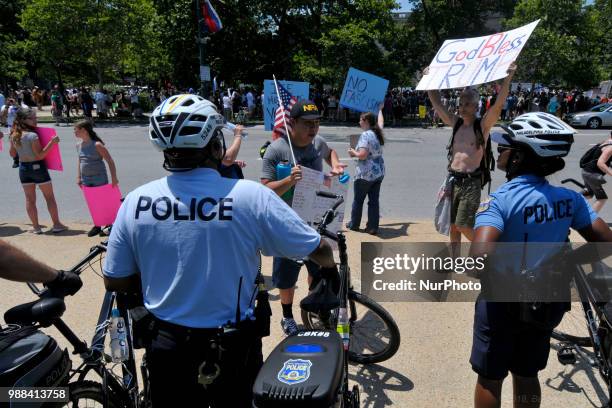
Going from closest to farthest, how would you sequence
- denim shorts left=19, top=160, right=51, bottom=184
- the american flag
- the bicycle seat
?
the bicycle seat → the american flag → denim shorts left=19, top=160, right=51, bottom=184

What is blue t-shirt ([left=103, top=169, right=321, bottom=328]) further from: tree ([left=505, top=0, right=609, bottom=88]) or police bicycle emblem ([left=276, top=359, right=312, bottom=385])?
tree ([left=505, top=0, right=609, bottom=88])

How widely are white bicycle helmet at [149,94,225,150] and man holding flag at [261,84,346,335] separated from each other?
1.64 meters

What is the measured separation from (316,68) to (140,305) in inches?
933

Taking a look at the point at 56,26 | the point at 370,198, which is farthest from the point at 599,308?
the point at 56,26

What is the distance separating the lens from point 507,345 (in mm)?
2480

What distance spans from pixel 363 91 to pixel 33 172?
4613mm

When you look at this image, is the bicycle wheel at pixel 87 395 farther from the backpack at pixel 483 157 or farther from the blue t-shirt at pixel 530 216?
the backpack at pixel 483 157

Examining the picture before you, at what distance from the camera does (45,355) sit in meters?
2.19

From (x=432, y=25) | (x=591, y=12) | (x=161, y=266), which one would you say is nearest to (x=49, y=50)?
(x=432, y=25)

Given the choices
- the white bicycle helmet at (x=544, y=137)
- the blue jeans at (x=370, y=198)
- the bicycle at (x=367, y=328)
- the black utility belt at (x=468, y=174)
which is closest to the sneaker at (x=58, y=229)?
the blue jeans at (x=370, y=198)

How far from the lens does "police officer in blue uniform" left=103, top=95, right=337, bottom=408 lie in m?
1.98

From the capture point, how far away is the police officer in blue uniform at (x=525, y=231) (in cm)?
241

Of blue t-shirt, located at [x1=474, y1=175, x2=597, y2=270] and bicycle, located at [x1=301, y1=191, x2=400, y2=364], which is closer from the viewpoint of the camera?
blue t-shirt, located at [x1=474, y1=175, x2=597, y2=270]

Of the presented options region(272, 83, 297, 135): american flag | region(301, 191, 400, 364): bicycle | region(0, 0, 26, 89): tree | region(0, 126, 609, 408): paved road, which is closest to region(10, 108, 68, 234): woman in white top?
region(0, 126, 609, 408): paved road
